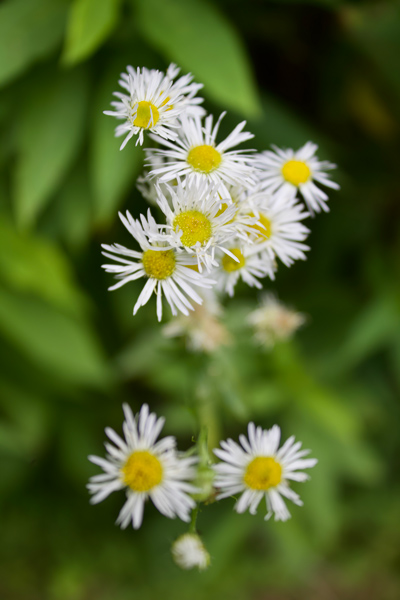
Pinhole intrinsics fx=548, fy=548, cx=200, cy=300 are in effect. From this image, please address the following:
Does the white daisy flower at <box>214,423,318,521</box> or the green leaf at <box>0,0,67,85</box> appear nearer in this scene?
the white daisy flower at <box>214,423,318,521</box>

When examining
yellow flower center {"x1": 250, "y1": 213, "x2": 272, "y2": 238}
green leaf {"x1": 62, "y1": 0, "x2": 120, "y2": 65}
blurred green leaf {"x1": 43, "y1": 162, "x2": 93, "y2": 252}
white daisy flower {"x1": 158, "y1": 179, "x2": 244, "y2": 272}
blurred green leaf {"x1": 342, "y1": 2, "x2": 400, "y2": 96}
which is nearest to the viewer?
white daisy flower {"x1": 158, "y1": 179, "x2": 244, "y2": 272}

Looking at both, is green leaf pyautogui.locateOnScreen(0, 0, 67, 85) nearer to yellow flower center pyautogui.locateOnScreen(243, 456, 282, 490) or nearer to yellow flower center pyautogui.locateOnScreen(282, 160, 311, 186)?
yellow flower center pyautogui.locateOnScreen(282, 160, 311, 186)

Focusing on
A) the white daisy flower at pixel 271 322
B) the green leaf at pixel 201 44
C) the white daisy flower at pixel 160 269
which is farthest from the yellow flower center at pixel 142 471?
the green leaf at pixel 201 44

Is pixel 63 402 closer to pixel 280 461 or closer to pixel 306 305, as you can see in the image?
pixel 306 305

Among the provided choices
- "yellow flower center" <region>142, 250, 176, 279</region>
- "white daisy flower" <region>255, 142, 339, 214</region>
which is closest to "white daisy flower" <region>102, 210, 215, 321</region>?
"yellow flower center" <region>142, 250, 176, 279</region>

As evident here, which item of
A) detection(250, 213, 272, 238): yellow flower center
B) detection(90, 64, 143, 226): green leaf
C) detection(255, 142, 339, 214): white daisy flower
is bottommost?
detection(250, 213, 272, 238): yellow flower center

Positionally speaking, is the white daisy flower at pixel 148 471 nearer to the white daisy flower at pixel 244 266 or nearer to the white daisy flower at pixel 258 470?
the white daisy flower at pixel 258 470

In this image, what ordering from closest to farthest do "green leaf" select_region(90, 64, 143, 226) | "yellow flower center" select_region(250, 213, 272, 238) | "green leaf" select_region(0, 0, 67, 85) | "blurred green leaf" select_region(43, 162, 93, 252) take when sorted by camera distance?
"yellow flower center" select_region(250, 213, 272, 238)
"green leaf" select_region(0, 0, 67, 85)
"green leaf" select_region(90, 64, 143, 226)
"blurred green leaf" select_region(43, 162, 93, 252)

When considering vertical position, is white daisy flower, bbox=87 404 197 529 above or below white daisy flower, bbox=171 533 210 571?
above
